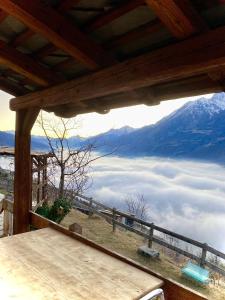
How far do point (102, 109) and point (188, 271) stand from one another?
20.1ft

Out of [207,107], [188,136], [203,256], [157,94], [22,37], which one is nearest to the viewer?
[22,37]

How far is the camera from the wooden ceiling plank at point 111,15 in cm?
177

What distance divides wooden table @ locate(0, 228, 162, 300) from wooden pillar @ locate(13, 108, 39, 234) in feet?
3.39

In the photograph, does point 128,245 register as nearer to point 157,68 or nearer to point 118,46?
point 118,46

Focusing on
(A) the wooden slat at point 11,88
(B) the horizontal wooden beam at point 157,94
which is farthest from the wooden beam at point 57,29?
(A) the wooden slat at point 11,88

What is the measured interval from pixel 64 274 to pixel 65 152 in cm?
845

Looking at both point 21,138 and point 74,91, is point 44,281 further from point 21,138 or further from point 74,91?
point 21,138

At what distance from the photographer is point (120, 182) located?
54719mm

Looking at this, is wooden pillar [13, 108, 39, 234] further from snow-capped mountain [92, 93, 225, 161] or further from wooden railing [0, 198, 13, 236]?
snow-capped mountain [92, 93, 225, 161]

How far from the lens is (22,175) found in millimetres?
4023

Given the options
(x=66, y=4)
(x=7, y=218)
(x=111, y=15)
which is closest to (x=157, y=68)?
(x=111, y=15)

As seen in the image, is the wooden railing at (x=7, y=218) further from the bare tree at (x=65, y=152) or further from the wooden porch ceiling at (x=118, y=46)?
the bare tree at (x=65, y=152)

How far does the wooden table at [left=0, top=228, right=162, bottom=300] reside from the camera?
201 centimetres

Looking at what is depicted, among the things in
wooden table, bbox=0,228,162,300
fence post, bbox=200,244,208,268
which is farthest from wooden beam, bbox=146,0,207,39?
fence post, bbox=200,244,208,268
